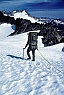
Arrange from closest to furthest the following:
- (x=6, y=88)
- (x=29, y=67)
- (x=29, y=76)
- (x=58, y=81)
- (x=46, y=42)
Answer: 1. (x=6, y=88)
2. (x=58, y=81)
3. (x=29, y=76)
4. (x=29, y=67)
5. (x=46, y=42)

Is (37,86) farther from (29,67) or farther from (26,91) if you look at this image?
(29,67)

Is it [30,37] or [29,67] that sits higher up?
[30,37]

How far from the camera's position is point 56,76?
11469mm

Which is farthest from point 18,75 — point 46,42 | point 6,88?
point 46,42

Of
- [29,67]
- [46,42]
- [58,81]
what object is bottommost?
[46,42]

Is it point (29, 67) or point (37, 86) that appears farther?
point (29, 67)

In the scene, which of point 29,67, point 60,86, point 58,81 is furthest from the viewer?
point 29,67

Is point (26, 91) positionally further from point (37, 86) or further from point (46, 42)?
point (46, 42)

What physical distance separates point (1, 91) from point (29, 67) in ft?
18.6

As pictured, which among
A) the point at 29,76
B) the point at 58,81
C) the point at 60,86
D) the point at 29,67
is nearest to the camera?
the point at 60,86

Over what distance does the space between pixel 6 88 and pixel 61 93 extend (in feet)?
6.77

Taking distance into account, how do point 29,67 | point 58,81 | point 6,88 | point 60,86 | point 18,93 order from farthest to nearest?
1. point 29,67
2. point 58,81
3. point 60,86
4. point 6,88
5. point 18,93

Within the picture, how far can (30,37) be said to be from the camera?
1523cm

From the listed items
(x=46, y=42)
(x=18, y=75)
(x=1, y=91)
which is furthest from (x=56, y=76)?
(x=46, y=42)
